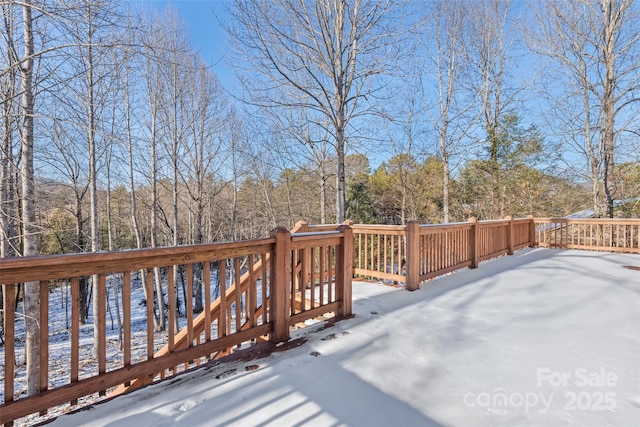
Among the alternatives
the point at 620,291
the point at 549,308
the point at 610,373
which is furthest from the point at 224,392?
the point at 620,291

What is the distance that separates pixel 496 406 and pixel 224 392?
173cm

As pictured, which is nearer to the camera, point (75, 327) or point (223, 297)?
point (75, 327)

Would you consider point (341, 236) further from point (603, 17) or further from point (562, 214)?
point (562, 214)

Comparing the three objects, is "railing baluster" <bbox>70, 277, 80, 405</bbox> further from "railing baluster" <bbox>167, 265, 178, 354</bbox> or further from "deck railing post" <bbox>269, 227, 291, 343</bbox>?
"deck railing post" <bbox>269, 227, 291, 343</bbox>

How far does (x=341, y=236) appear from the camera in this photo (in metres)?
3.16

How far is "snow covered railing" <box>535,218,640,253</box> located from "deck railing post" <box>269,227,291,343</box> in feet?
28.6

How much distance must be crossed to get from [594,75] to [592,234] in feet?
18.8

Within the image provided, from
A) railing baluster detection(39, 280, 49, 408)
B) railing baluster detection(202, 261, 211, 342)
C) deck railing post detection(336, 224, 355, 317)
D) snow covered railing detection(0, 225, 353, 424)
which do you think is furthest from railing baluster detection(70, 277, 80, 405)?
deck railing post detection(336, 224, 355, 317)

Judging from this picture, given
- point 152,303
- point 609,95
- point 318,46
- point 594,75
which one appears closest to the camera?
point 152,303

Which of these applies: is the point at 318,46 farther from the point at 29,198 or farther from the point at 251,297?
the point at 29,198

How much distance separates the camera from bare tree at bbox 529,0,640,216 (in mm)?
8953

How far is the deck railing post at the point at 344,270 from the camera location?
10.4ft

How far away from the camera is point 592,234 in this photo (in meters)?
8.17

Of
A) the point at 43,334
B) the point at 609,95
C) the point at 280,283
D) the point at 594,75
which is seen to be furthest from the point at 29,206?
the point at 594,75
